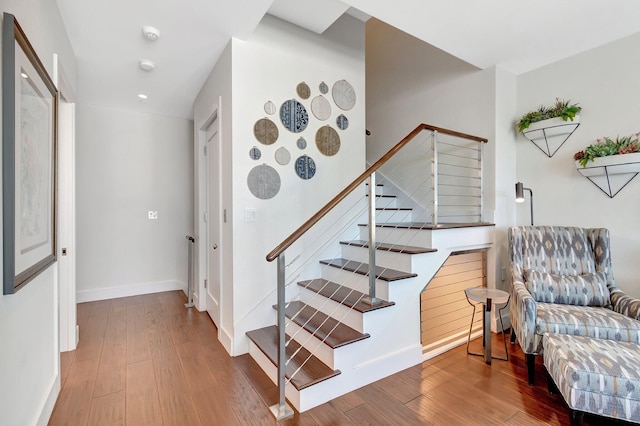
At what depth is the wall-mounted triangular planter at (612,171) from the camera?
2465 millimetres

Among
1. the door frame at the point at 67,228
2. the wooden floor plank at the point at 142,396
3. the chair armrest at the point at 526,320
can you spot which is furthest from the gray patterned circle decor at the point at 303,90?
the wooden floor plank at the point at 142,396

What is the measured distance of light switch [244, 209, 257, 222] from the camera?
8.69ft

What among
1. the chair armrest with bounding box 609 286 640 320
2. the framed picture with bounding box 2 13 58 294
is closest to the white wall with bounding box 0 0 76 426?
the framed picture with bounding box 2 13 58 294

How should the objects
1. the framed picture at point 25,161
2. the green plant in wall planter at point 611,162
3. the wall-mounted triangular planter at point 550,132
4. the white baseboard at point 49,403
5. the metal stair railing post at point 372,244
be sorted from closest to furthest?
the framed picture at point 25,161
the white baseboard at point 49,403
the metal stair railing post at point 372,244
the green plant in wall planter at point 611,162
the wall-mounted triangular planter at point 550,132

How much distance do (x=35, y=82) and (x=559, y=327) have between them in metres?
3.46

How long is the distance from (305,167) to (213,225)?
1242 mm

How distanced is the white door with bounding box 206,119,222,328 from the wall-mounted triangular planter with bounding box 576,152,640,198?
3399mm

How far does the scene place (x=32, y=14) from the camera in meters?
1.58

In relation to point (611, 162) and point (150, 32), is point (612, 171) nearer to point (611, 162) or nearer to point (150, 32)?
point (611, 162)

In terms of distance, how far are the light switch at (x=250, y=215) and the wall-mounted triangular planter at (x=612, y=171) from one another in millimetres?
2952

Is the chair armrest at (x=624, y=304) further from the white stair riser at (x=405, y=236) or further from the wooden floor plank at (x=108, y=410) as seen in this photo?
the wooden floor plank at (x=108, y=410)

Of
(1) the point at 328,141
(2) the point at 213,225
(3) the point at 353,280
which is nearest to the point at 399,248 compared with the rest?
(3) the point at 353,280

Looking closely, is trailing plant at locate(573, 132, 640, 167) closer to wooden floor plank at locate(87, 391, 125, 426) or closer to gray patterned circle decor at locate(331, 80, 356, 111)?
gray patterned circle decor at locate(331, 80, 356, 111)

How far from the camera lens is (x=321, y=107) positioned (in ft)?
10.1
